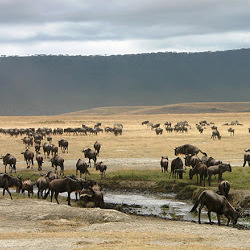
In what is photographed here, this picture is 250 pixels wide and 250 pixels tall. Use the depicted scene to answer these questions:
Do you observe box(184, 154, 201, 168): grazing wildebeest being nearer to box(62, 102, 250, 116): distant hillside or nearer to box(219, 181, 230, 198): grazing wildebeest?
box(219, 181, 230, 198): grazing wildebeest

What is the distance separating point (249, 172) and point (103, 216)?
12.8 metres

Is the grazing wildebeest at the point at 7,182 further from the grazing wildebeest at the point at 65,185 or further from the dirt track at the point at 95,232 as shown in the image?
the dirt track at the point at 95,232

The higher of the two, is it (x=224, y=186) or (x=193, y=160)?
(x=193, y=160)

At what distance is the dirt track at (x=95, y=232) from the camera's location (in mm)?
13367

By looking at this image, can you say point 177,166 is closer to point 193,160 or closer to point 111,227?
point 193,160

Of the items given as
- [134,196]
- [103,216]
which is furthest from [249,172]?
[103,216]

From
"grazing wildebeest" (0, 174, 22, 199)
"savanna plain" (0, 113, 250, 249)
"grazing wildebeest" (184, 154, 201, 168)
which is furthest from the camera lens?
"grazing wildebeest" (184, 154, 201, 168)

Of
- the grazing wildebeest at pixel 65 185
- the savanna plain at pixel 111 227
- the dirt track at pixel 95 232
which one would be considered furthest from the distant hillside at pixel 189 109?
the dirt track at pixel 95 232

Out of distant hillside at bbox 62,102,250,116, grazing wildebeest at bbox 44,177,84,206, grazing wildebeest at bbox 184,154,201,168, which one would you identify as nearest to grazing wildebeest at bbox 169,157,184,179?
grazing wildebeest at bbox 184,154,201,168

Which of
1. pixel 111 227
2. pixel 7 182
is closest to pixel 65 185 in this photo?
pixel 7 182

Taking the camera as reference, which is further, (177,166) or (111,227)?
(177,166)

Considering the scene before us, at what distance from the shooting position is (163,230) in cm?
1560

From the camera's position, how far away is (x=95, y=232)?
15195 mm

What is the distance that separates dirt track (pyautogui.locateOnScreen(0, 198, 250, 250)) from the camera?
13367mm
